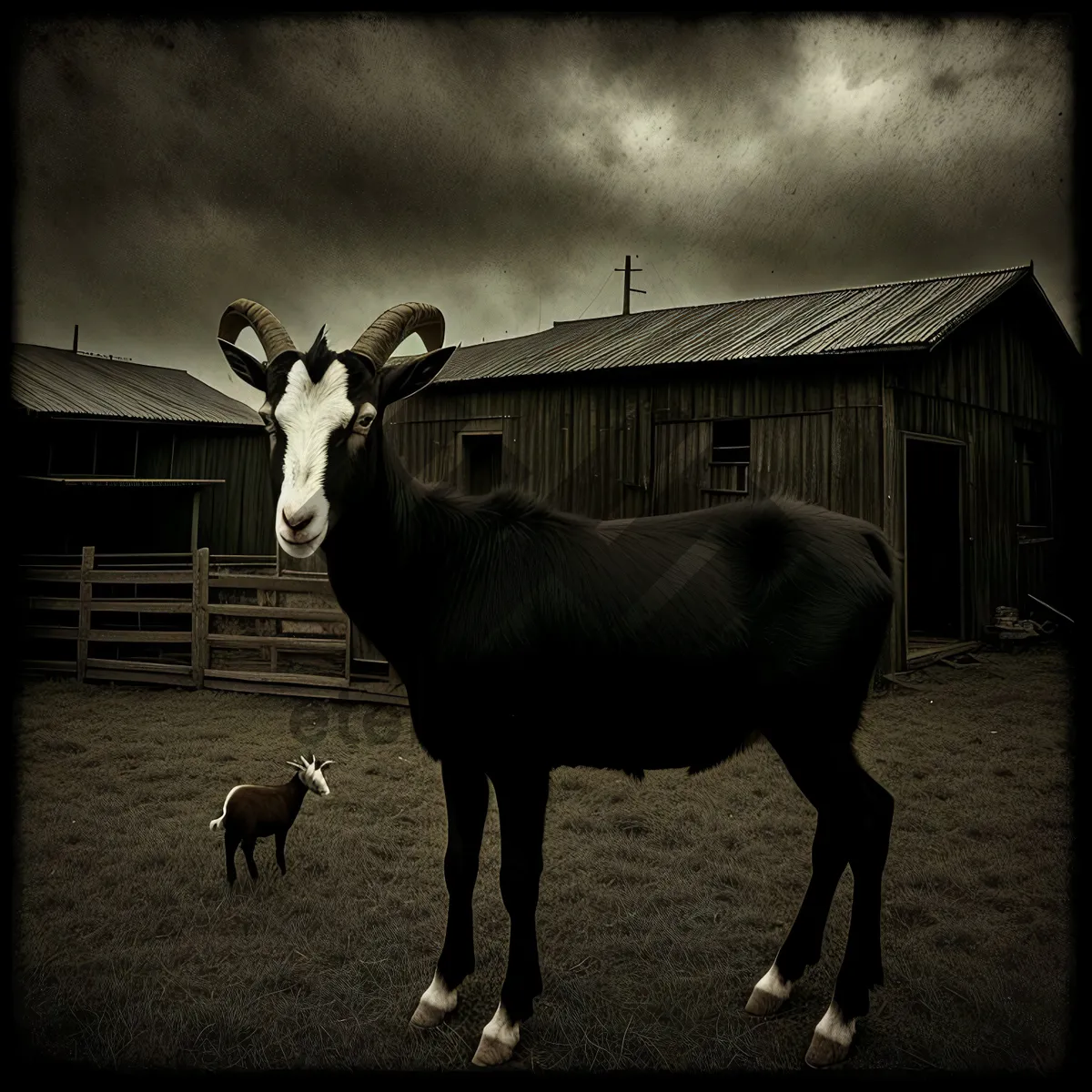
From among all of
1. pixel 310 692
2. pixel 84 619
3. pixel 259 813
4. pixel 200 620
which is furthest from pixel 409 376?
pixel 84 619

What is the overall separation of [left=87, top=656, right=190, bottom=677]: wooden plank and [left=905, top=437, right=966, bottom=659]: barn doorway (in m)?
10.1

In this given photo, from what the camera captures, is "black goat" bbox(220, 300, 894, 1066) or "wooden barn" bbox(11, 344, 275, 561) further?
"wooden barn" bbox(11, 344, 275, 561)

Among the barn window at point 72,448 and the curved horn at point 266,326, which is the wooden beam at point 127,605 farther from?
the curved horn at point 266,326

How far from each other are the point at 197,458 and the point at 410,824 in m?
14.6

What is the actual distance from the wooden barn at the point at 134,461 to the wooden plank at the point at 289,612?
4.51 metres

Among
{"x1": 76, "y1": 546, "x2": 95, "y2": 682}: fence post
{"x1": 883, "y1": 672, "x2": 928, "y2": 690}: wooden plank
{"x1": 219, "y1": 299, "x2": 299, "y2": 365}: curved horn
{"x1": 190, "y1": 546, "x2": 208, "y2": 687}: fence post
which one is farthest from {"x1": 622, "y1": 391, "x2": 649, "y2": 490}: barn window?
{"x1": 219, "y1": 299, "x2": 299, "y2": 365}: curved horn

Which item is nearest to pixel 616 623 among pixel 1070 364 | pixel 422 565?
pixel 422 565

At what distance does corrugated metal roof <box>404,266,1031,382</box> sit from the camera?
29.2 feet

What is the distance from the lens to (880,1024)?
8.87 ft

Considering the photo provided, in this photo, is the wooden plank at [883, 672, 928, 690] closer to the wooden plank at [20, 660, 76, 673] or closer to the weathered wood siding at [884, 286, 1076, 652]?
the weathered wood siding at [884, 286, 1076, 652]

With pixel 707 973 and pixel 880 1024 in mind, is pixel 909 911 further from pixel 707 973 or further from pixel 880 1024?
pixel 707 973

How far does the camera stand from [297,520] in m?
2.29

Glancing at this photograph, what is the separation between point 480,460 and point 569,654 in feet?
33.6

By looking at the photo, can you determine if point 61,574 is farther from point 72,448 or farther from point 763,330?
point 763,330
